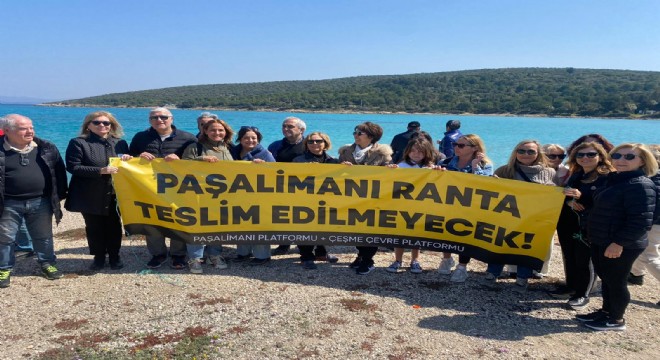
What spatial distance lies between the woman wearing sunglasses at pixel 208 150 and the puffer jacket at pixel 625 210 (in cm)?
438

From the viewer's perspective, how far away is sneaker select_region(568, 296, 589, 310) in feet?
16.6

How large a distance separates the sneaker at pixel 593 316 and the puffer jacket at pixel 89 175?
19.1 feet

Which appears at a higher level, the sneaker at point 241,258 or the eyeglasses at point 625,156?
the eyeglasses at point 625,156

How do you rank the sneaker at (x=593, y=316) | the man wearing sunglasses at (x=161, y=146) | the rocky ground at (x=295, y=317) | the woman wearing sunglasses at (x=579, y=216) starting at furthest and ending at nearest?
the man wearing sunglasses at (x=161, y=146), the woman wearing sunglasses at (x=579, y=216), the sneaker at (x=593, y=316), the rocky ground at (x=295, y=317)

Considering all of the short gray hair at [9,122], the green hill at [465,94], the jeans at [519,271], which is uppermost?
the green hill at [465,94]

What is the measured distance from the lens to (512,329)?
4516 millimetres

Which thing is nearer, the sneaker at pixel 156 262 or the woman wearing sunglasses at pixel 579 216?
the woman wearing sunglasses at pixel 579 216

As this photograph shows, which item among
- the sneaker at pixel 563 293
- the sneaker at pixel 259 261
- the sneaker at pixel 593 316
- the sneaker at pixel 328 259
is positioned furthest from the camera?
the sneaker at pixel 328 259

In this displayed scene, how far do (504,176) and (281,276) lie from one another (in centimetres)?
317

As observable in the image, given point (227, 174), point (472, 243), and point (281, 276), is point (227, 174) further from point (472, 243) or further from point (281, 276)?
point (472, 243)

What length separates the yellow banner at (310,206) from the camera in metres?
5.52

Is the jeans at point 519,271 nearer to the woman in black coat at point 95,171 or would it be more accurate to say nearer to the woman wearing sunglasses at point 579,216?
the woman wearing sunglasses at point 579,216

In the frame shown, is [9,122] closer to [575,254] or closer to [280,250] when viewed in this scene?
[280,250]

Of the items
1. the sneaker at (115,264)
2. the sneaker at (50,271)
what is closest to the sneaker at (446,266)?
the sneaker at (115,264)
